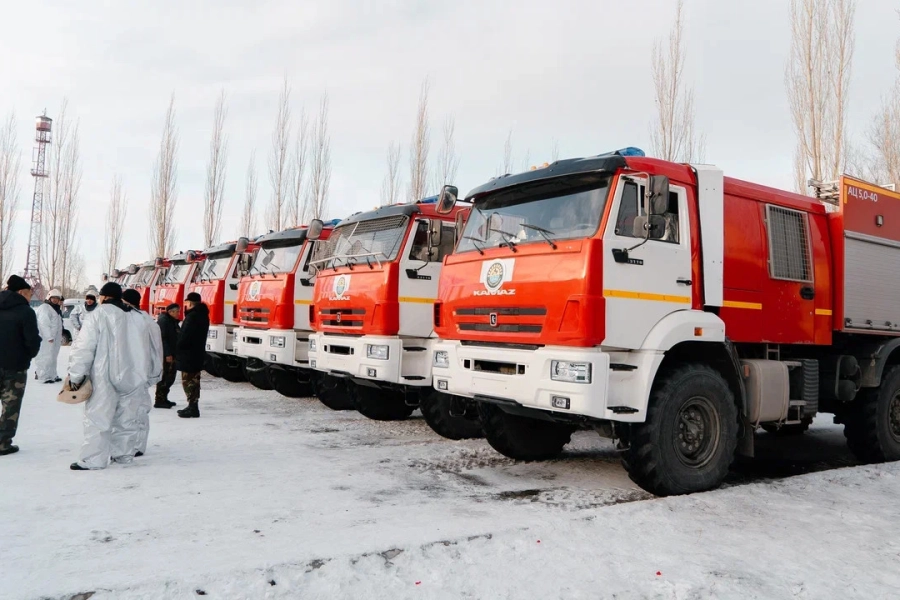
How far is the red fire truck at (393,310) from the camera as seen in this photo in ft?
25.5

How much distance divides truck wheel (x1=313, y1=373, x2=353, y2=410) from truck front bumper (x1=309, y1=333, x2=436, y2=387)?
5.89 ft

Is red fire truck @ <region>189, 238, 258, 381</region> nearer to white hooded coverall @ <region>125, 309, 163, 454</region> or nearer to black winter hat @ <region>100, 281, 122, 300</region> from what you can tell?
white hooded coverall @ <region>125, 309, 163, 454</region>

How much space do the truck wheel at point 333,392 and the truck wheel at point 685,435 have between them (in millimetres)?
5584

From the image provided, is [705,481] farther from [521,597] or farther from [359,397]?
[359,397]

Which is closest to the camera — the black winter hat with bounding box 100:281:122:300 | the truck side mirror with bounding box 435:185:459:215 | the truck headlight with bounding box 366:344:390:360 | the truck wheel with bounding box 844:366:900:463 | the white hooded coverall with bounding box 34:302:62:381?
the black winter hat with bounding box 100:281:122:300

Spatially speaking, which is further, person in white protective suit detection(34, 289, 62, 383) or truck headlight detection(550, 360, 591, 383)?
person in white protective suit detection(34, 289, 62, 383)

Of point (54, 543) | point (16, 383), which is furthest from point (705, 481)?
point (16, 383)

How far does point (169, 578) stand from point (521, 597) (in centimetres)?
184

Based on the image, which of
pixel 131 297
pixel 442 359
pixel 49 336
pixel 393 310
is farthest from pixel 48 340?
pixel 442 359


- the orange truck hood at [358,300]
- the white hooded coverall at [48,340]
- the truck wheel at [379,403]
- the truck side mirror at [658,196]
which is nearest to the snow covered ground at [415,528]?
the orange truck hood at [358,300]

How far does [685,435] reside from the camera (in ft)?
18.6

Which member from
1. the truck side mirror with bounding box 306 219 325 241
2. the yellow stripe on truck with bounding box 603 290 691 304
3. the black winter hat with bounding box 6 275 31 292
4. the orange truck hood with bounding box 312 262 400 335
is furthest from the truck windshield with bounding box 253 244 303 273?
the yellow stripe on truck with bounding box 603 290 691 304

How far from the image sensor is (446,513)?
4.96 m

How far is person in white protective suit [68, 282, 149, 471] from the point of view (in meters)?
6.06
